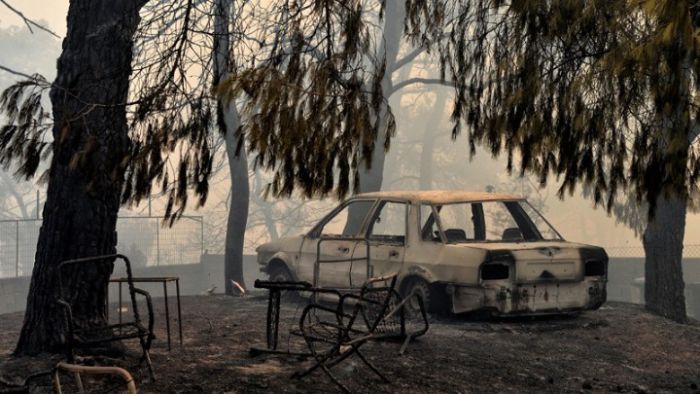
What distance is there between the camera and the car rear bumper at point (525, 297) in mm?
10258

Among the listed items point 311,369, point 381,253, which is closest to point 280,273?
point 381,253

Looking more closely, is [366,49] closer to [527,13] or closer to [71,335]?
[527,13]

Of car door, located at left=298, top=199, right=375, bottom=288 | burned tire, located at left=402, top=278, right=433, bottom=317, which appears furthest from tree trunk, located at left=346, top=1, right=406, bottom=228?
burned tire, located at left=402, top=278, right=433, bottom=317

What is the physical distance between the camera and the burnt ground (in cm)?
746

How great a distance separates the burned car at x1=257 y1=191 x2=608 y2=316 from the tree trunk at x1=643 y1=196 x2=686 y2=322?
3.08m

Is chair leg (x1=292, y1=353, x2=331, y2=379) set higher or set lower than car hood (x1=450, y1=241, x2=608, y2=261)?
lower

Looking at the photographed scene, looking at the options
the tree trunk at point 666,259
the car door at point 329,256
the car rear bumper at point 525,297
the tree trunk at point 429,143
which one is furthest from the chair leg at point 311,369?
the tree trunk at point 429,143

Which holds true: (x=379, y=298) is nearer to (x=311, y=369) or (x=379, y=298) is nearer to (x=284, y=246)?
(x=311, y=369)

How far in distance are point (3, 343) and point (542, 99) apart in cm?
624

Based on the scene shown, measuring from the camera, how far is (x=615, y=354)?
9805 mm

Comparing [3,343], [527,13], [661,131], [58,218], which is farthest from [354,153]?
[3,343]

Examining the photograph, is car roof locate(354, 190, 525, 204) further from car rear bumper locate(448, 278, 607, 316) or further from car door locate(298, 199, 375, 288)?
car rear bumper locate(448, 278, 607, 316)

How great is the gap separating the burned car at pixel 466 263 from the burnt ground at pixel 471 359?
1.14 feet

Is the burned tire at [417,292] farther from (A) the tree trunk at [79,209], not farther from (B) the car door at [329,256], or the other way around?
(A) the tree trunk at [79,209]
